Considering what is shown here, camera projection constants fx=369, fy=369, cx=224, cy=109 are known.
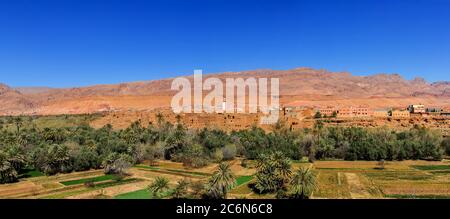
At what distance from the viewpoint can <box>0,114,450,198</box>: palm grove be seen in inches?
1483

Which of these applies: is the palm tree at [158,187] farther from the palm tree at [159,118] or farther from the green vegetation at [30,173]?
the palm tree at [159,118]

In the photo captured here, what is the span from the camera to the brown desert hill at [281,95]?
125500mm

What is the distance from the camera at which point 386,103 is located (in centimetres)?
12225

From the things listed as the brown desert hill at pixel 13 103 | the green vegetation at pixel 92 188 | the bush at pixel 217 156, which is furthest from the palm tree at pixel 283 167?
the brown desert hill at pixel 13 103

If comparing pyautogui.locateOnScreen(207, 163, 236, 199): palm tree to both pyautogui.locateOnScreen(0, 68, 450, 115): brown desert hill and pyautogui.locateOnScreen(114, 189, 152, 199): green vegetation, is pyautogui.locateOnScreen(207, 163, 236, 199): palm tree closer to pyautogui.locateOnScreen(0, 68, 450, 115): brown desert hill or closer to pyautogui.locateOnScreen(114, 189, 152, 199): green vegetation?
pyautogui.locateOnScreen(114, 189, 152, 199): green vegetation

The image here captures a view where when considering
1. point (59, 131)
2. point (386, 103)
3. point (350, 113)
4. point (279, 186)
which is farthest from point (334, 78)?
point (279, 186)

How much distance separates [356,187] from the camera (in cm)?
3400

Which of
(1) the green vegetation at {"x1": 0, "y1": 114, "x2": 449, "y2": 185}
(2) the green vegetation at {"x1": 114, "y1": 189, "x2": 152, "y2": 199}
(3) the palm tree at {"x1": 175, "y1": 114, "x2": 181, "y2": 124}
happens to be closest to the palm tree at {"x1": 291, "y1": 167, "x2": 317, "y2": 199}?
(2) the green vegetation at {"x1": 114, "y1": 189, "x2": 152, "y2": 199}

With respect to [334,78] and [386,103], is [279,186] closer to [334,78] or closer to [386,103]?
[386,103]

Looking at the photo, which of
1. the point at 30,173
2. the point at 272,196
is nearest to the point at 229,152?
the point at 272,196

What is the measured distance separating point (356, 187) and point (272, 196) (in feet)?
28.4

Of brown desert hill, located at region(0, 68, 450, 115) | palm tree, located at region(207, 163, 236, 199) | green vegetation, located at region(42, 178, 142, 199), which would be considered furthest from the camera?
brown desert hill, located at region(0, 68, 450, 115)
